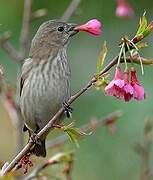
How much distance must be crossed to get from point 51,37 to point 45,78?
0.52 m

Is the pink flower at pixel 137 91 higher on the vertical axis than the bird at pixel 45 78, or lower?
higher

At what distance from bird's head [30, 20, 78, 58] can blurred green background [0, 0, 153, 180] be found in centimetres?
177

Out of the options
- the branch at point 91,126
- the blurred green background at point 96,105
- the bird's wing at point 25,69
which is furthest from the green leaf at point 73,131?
the blurred green background at point 96,105

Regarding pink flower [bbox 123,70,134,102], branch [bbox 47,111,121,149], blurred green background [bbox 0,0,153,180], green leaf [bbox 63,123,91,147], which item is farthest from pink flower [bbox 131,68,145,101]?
blurred green background [bbox 0,0,153,180]

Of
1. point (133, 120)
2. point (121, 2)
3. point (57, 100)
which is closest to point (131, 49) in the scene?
point (57, 100)

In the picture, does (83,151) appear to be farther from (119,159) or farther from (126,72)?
(126,72)

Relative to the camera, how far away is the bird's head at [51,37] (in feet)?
19.5

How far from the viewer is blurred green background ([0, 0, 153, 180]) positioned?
328 inches

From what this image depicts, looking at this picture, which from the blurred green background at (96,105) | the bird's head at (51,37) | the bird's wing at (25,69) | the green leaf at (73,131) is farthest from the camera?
→ the blurred green background at (96,105)

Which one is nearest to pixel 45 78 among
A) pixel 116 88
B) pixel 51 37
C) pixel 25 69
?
pixel 25 69

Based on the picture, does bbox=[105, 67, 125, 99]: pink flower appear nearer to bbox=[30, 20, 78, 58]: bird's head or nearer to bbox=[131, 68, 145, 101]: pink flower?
bbox=[131, 68, 145, 101]: pink flower

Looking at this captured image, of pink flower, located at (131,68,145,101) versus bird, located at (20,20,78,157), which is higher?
pink flower, located at (131,68,145,101)

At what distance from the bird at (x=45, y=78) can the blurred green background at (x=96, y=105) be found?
1.93 metres

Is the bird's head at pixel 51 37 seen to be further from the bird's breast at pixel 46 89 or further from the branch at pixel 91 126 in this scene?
the branch at pixel 91 126
